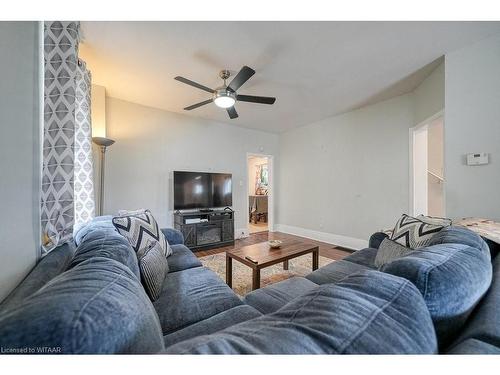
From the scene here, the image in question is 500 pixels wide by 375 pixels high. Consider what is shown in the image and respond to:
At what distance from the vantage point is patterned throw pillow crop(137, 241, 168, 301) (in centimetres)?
121

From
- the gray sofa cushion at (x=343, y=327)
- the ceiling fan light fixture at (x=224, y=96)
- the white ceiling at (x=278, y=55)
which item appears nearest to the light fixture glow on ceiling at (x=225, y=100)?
the ceiling fan light fixture at (x=224, y=96)

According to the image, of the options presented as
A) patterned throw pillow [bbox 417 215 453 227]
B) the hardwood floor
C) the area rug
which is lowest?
the hardwood floor

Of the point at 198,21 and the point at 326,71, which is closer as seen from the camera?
the point at 198,21

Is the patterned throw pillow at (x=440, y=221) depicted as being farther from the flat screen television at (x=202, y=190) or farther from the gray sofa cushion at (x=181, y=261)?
the flat screen television at (x=202, y=190)

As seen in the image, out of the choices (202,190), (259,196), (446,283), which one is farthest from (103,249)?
(259,196)

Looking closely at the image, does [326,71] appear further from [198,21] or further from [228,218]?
[228,218]

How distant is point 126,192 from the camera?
3.22m

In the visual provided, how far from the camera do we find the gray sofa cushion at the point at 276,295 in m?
1.17

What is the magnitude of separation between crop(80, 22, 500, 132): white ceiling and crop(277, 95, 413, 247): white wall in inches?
20.1

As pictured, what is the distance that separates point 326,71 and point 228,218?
9.22 ft

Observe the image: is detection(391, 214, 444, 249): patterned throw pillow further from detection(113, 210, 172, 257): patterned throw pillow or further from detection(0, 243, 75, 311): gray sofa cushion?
detection(0, 243, 75, 311): gray sofa cushion

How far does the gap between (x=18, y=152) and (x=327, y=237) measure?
4219 mm

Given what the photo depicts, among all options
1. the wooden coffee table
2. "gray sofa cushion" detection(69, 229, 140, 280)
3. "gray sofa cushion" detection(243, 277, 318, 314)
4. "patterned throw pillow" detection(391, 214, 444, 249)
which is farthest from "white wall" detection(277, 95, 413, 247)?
"gray sofa cushion" detection(69, 229, 140, 280)
